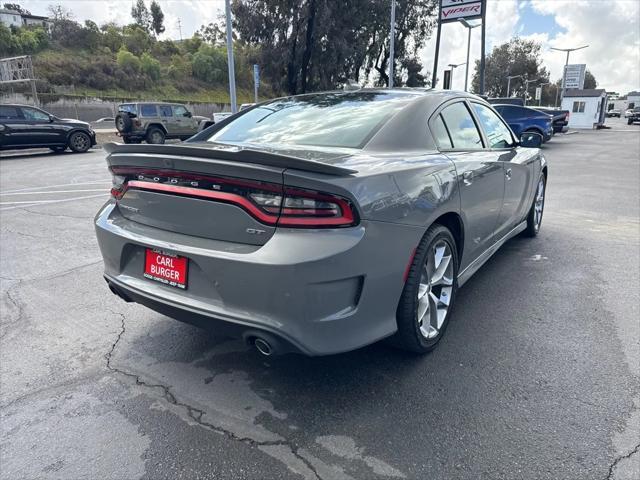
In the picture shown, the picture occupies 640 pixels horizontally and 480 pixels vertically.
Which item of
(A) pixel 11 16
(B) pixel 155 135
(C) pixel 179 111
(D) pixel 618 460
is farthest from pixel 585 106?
(A) pixel 11 16

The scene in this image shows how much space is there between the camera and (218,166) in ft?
6.90

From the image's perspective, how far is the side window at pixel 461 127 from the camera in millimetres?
3228

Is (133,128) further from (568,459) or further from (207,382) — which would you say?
(568,459)

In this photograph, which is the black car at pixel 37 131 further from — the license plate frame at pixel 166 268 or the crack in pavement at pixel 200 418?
the license plate frame at pixel 166 268

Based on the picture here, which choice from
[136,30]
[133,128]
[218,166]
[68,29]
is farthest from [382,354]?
[136,30]

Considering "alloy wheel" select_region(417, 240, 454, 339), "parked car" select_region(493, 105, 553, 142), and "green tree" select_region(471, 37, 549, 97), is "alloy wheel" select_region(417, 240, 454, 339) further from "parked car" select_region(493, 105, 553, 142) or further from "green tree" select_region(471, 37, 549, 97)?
"green tree" select_region(471, 37, 549, 97)

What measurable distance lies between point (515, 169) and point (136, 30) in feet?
233

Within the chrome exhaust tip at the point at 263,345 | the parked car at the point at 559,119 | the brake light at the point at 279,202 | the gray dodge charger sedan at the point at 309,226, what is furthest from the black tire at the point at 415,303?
the parked car at the point at 559,119

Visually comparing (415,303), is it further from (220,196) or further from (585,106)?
(585,106)

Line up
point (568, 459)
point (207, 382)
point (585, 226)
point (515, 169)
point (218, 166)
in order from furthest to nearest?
point (585, 226), point (515, 169), point (207, 382), point (218, 166), point (568, 459)

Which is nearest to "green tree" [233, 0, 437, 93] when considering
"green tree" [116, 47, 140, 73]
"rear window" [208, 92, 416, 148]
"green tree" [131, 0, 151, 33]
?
"rear window" [208, 92, 416, 148]

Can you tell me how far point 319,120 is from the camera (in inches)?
120

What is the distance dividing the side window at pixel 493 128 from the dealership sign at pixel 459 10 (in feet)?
63.7

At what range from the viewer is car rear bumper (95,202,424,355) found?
1.97m
